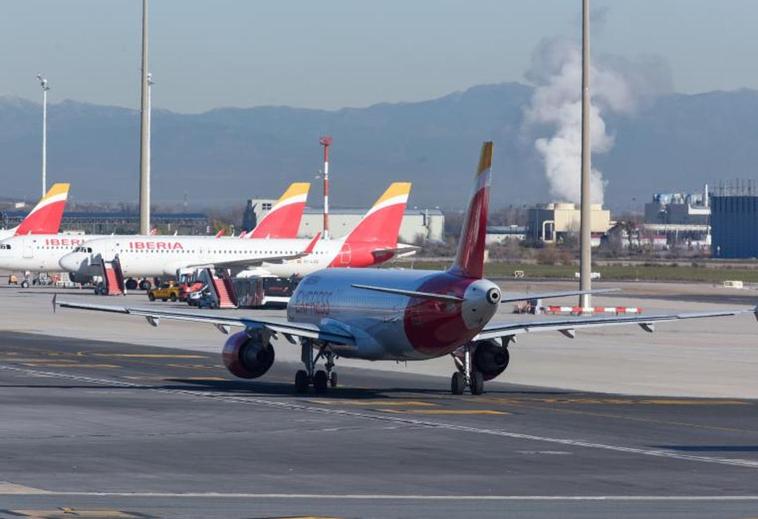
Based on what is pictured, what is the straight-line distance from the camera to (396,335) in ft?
129

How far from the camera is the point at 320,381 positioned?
41.0m

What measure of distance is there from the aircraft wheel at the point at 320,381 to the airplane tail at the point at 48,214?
88.9 meters

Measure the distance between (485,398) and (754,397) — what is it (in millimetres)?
7622

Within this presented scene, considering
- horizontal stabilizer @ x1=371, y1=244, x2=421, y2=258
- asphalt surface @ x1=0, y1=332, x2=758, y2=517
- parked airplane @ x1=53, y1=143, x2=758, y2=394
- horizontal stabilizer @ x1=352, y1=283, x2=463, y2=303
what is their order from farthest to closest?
1. horizontal stabilizer @ x1=371, y1=244, x2=421, y2=258
2. parked airplane @ x1=53, y1=143, x2=758, y2=394
3. horizontal stabilizer @ x1=352, y1=283, x2=463, y2=303
4. asphalt surface @ x1=0, y1=332, x2=758, y2=517

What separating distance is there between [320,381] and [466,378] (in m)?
3.74

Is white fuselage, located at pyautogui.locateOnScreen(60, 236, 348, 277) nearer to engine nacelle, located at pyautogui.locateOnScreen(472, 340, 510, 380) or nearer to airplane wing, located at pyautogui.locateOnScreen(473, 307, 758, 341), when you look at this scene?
airplane wing, located at pyautogui.locateOnScreen(473, 307, 758, 341)

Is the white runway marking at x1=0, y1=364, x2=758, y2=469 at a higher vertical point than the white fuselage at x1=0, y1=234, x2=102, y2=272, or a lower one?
lower

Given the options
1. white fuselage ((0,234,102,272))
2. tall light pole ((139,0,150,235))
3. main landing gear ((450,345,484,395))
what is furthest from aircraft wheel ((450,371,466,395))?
white fuselage ((0,234,102,272))

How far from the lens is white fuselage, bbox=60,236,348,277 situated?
107 metres

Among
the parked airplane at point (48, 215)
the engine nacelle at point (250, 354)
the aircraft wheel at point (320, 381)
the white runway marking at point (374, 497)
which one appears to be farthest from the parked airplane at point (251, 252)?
the white runway marking at point (374, 497)

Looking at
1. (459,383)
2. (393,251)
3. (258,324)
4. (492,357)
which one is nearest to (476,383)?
(459,383)

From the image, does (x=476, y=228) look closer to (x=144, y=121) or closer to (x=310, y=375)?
(x=310, y=375)

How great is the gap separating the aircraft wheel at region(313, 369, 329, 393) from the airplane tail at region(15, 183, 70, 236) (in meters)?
88.9

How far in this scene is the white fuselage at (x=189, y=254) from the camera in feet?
350
